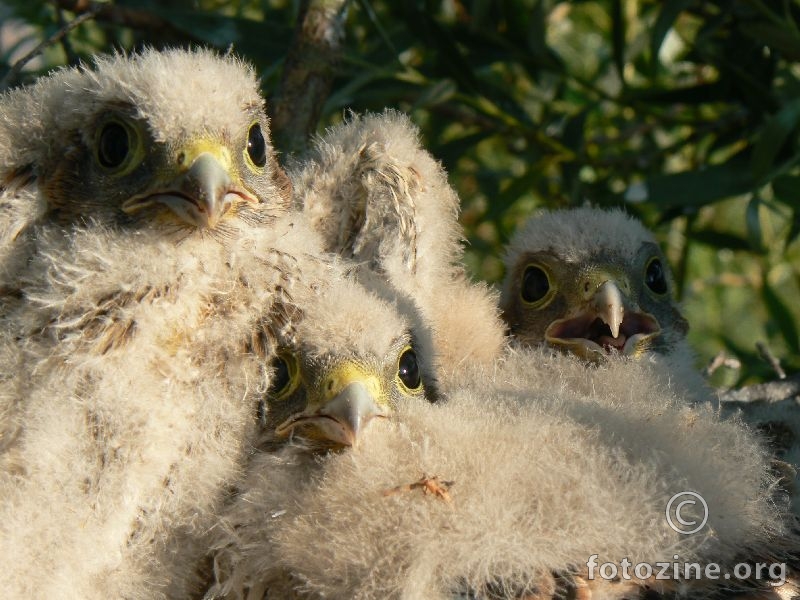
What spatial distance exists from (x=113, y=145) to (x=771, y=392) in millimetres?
1759

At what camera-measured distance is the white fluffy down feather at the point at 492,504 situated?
1.58m

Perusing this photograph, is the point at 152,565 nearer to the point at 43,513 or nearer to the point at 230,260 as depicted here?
the point at 43,513

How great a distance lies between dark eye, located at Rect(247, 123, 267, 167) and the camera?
6.37ft

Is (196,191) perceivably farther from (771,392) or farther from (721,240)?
(721,240)

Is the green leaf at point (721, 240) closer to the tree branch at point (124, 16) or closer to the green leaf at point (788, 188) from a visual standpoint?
the green leaf at point (788, 188)

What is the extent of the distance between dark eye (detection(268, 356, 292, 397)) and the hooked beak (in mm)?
87

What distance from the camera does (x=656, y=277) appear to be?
2693 millimetres

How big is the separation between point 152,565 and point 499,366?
2.88 feet

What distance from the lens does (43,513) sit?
1604 millimetres

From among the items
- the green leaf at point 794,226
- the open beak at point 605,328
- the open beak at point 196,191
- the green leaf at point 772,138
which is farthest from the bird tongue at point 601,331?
the open beak at point 196,191

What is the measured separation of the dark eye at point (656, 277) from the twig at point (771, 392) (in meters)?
0.32

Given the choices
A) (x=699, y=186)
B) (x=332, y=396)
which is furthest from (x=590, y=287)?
(x=332, y=396)

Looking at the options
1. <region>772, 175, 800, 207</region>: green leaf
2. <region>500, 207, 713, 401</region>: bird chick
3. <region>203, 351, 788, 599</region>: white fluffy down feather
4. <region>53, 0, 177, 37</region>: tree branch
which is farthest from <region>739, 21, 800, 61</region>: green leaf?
<region>53, 0, 177, 37</region>: tree branch

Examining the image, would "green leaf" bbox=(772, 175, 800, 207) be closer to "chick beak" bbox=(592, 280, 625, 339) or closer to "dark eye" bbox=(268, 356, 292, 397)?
"chick beak" bbox=(592, 280, 625, 339)
